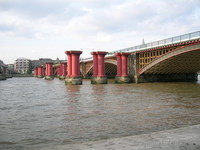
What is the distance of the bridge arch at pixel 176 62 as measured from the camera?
37.1 metres

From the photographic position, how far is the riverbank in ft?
18.0

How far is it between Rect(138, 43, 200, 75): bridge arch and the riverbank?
1215 inches

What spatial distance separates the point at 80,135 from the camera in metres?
9.12

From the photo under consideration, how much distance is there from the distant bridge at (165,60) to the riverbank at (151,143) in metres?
30.5

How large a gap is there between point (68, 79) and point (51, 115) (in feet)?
117

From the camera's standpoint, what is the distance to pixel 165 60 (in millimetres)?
42812

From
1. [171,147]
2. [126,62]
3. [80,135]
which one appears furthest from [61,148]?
[126,62]

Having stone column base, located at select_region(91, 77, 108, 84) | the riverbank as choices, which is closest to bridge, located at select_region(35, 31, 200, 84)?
stone column base, located at select_region(91, 77, 108, 84)

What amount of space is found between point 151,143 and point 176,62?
138 ft

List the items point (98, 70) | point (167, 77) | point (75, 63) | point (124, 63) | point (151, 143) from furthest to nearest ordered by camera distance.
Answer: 1. point (167, 77)
2. point (124, 63)
3. point (98, 70)
4. point (75, 63)
5. point (151, 143)

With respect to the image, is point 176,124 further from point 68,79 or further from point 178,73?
point 178,73

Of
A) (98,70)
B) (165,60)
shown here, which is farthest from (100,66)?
(165,60)

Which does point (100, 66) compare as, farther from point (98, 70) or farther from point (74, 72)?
point (74, 72)

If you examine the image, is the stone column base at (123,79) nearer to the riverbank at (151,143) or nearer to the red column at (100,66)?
the red column at (100,66)
